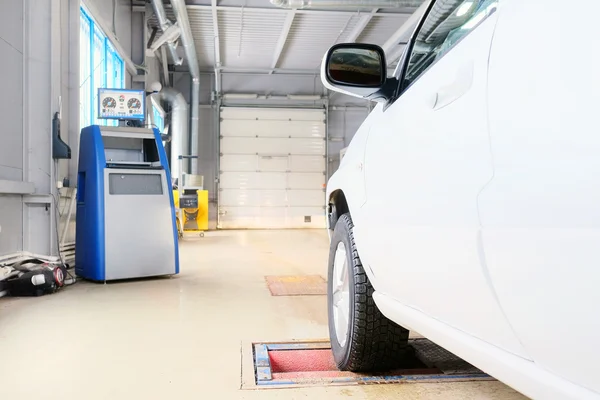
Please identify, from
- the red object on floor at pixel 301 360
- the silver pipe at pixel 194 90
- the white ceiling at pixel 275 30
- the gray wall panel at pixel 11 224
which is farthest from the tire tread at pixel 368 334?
the silver pipe at pixel 194 90

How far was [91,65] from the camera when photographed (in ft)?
21.9

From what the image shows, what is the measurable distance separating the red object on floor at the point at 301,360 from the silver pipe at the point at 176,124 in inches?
407

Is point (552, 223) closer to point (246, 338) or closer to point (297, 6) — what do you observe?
point (246, 338)

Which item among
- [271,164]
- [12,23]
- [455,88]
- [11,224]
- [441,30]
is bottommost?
[11,224]

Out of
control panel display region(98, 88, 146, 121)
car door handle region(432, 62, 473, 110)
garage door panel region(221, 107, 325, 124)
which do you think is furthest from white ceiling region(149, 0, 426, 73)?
car door handle region(432, 62, 473, 110)

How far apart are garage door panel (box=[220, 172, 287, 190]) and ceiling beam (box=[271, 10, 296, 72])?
322cm

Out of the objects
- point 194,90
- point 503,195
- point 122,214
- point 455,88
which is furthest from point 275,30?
point 503,195

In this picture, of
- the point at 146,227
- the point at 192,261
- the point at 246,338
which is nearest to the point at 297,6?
the point at 192,261

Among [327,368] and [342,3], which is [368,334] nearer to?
[327,368]

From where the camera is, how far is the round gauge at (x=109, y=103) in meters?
5.22

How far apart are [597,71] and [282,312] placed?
9.47 ft

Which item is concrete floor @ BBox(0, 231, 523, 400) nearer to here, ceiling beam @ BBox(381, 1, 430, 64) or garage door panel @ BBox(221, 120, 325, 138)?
ceiling beam @ BBox(381, 1, 430, 64)

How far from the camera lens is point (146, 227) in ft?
15.1

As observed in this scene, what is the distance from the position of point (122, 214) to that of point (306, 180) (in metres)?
10.1
